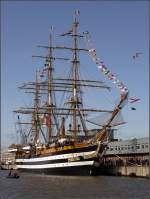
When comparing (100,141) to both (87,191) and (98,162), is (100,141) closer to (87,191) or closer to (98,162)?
(98,162)

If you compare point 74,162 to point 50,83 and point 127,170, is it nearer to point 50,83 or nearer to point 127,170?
point 127,170

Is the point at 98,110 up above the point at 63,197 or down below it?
above

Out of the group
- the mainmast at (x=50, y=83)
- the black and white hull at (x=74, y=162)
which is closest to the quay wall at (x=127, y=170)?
the black and white hull at (x=74, y=162)

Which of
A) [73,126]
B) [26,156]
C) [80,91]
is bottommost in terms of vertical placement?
[26,156]

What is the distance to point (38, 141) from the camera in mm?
97375

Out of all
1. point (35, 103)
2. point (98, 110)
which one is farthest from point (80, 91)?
point (35, 103)

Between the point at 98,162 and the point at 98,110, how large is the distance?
15086mm

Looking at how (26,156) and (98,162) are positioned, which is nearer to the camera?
(98,162)

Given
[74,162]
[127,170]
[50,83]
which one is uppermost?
[50,83]

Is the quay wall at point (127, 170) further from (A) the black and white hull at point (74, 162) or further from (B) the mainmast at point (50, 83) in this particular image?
(B) the mainmast at point (50, 83)

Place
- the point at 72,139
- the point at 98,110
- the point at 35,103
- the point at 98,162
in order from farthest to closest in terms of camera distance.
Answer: the point at 35,103 → the point at 98,110 → the point at 72,139 → the point at 98,162

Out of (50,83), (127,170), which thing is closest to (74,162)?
(127,170)

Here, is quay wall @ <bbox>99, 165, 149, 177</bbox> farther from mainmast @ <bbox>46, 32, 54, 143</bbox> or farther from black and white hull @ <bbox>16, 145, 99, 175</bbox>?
mainmast @ <bbox>46, 32, 54, 143</bbox>

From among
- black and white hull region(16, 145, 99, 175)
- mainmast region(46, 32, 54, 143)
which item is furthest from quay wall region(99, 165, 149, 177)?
mainmast region(46, 32, 54, 143)
